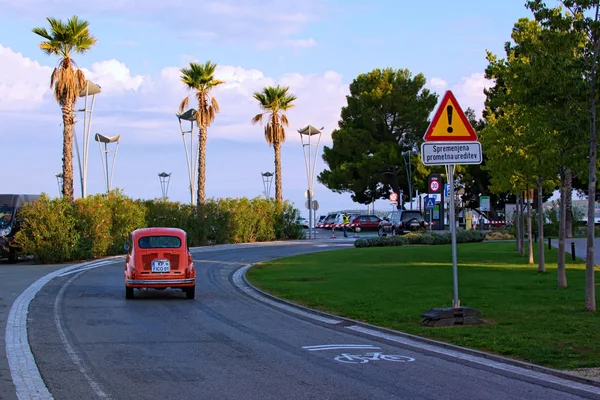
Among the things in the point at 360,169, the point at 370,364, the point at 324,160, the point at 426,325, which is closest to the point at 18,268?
the point at 426,325

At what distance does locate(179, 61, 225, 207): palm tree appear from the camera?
49.6 meters

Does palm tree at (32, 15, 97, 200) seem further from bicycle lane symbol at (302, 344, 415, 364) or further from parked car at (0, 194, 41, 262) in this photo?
bicycle lane symbol at (302, 344, 415, 364)

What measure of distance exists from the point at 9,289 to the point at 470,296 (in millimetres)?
11955

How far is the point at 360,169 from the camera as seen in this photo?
2832 inches

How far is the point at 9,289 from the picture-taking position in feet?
64.0

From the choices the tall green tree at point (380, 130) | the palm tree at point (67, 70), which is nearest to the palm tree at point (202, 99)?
the palm tree at point (67, 70)

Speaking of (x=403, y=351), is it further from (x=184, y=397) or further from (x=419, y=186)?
(x=419, y=186)

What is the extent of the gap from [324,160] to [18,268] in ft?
171

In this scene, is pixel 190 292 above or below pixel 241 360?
above

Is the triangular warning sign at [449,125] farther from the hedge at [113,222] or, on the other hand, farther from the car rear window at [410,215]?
the car rear window at [410,215]

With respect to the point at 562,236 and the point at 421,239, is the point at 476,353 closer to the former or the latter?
the point at 562,236

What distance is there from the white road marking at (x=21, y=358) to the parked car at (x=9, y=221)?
16262 millimetres

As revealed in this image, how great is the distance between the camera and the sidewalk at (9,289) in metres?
8.01

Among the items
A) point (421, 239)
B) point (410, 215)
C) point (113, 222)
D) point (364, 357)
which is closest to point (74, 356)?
point (364, 357)
